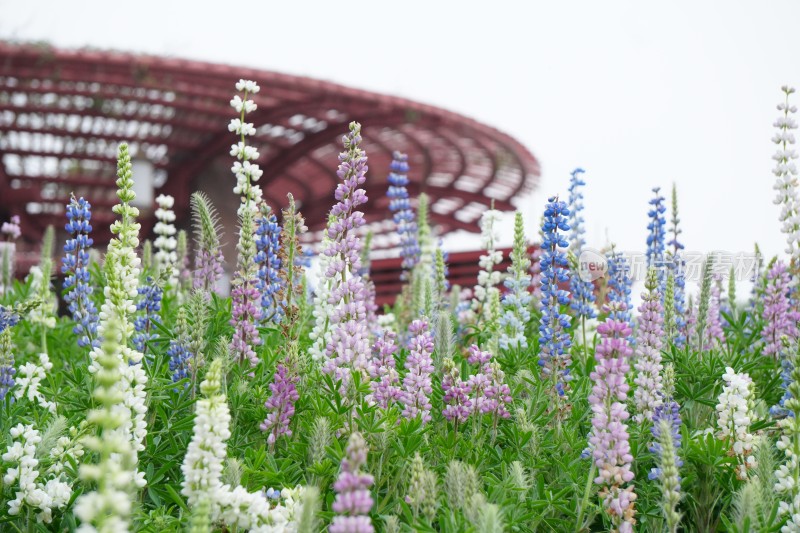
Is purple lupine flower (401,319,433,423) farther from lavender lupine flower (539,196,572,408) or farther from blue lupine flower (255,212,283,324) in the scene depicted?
blue lupine flower (255,212,283,324)

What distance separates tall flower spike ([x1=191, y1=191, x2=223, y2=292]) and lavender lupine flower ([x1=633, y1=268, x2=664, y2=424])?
197 cm

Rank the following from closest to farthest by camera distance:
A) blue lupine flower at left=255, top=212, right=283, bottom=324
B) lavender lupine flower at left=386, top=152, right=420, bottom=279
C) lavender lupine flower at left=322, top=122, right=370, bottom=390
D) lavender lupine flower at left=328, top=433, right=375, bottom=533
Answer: lavender lupine flower at left=328, top=433, right=375, bottom=533 → lavender lupine flower at left=322, top=122, right=370, bottom=390 → blue lupine flower at left=255, top=212, right=283, bottom=324 → lavender lupine flower at left=386, top=152, right=420, bottom=279

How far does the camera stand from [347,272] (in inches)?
136

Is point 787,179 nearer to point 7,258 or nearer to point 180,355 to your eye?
point 180,355

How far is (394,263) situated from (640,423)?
18.0 meters

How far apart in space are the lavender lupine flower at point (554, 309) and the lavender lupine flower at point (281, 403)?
1.14 meters

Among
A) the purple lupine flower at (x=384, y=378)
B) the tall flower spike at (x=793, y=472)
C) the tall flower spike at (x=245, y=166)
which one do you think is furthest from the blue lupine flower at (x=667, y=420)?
the tall flower spike at (x=245, y=166)

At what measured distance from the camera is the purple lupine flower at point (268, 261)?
4184 mm

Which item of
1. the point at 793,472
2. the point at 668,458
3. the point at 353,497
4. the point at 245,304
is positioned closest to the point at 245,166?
Answer: the point at 245,304

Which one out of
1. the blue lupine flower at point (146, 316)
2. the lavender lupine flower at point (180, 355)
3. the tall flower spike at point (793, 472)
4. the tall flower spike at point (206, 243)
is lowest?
the tall flower spike at point (793, 472)

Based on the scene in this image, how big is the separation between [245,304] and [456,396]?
3.28 ft

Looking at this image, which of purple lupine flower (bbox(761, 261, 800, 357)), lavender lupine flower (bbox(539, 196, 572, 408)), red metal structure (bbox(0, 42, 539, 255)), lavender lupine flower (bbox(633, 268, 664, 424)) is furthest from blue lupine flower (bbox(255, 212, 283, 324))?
red metal structure (bbox(0, 42, 539, 255))

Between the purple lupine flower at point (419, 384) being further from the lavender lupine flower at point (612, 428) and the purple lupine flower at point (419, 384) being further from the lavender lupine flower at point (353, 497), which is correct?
the lavender lupine flower at point (353, 497)

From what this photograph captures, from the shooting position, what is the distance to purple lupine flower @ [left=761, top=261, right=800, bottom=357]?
4.35 metres
